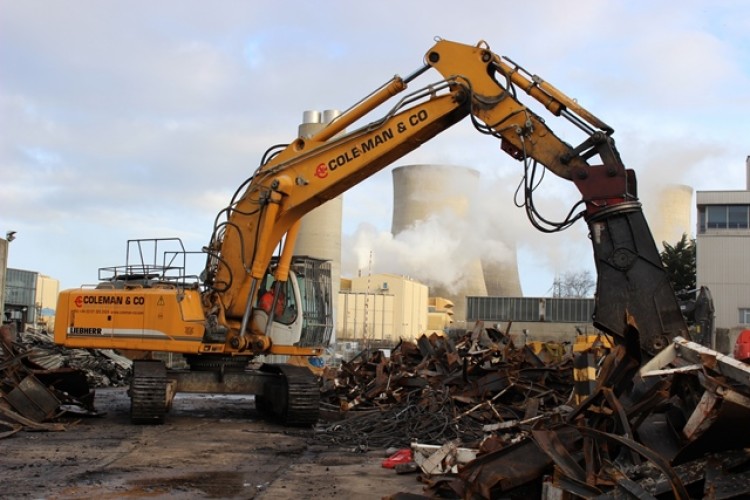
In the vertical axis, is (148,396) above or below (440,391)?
below

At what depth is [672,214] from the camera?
45.6 meters

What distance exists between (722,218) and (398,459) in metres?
30.6

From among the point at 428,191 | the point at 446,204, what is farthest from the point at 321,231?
the point at 446,204

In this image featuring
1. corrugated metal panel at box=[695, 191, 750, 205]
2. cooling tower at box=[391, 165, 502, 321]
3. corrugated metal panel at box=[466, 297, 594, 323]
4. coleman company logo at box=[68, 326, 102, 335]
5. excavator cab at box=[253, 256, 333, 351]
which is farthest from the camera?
corrugated metal panel at box=[466, 297, 594, 323]

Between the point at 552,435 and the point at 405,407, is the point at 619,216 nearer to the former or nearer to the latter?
the point at 552,435

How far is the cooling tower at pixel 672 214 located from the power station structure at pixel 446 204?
37.0ft

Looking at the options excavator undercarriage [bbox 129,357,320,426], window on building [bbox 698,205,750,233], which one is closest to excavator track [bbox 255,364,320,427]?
excavator undercarriage [bbox 129,357,320,426]

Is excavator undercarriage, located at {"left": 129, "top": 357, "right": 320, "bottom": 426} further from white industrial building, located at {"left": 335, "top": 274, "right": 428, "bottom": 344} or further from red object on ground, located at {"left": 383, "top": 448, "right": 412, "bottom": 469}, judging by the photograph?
white industrial building, located at {"left": 335, "top": 274, "right": 428, "bottom": 344}

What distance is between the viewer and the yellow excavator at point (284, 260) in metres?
9.55

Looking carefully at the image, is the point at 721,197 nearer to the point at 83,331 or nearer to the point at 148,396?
the point at 83,331

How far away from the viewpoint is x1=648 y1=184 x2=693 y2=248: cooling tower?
45138mm

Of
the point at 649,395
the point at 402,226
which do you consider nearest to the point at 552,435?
the point at 649,395

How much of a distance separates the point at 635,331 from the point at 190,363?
8.65 meters

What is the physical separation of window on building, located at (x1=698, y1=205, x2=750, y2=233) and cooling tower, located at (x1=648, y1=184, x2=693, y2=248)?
907cm
